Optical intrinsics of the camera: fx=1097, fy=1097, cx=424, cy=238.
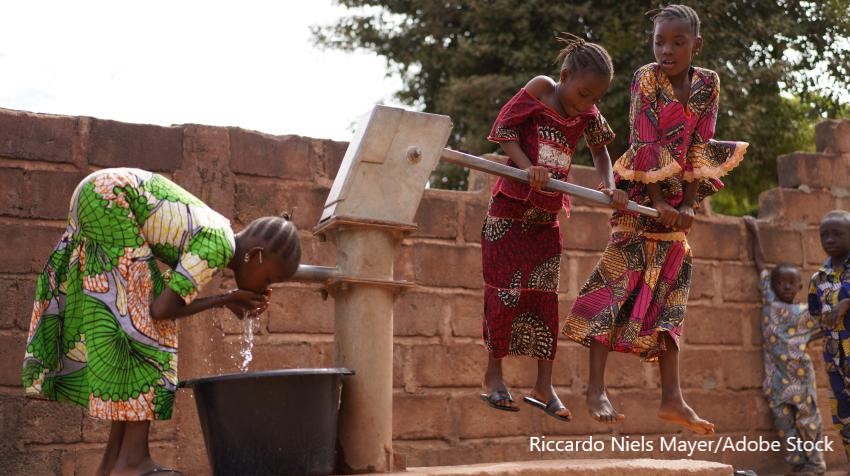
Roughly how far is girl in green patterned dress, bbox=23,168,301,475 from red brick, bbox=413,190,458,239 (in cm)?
282

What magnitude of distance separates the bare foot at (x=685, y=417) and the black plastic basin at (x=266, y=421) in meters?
1.73

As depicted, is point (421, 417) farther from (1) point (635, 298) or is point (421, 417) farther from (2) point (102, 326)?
(2) point (102, 326)

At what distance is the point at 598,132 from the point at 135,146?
237 cm

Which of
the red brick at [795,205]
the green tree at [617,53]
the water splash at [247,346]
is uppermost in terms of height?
the green tree at [617,53]

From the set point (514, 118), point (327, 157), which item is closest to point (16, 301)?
point (327, 157)

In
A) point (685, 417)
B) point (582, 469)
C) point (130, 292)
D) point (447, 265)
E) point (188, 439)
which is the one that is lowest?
point (188, 439)

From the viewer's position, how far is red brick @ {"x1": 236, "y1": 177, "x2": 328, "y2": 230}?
5727 mm

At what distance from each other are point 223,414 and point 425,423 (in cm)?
314

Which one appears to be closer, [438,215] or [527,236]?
[527,236]

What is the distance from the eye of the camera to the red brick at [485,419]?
630cm

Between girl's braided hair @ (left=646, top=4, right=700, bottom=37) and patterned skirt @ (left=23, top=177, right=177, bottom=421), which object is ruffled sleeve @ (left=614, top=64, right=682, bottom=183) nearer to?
girl's braided hair @ (left=646, top=4, right=700, bottom=37)

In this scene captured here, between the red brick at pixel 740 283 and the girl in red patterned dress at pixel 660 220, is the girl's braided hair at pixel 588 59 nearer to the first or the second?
the girl in red patterned dress at pixel 660 220

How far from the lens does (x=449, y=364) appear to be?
6.27m

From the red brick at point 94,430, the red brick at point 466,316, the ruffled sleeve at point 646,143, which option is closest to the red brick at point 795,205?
the red brick at point 466,316
